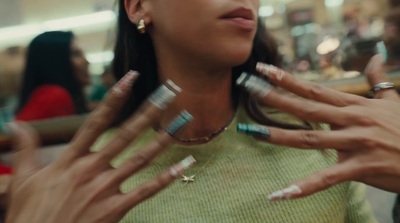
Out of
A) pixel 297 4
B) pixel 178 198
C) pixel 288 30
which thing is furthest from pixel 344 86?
Answer: pixel 297 4

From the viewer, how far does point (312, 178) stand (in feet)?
2.05

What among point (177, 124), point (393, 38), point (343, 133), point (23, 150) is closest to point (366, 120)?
point (343, 133)

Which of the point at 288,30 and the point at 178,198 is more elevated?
the point at 178,198

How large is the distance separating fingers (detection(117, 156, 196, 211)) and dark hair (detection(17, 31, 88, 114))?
1141 millimetres

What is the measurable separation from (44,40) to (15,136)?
1152 mm

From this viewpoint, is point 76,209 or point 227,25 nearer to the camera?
point 76,209

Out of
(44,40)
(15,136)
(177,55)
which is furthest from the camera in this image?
(44,40)

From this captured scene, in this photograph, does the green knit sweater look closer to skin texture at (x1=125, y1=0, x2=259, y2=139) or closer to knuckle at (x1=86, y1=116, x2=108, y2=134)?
skin texture at (x1=125, y1=0, x2=259, y2=139)

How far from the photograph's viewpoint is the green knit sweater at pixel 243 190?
33.0 inches

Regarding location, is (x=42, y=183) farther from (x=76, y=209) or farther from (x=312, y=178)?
(x=312, y=178)

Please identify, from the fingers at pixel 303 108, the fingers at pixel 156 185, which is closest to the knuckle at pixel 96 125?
the fingers at pixel 156 185

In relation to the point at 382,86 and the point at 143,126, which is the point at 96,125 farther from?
the point at 382,86

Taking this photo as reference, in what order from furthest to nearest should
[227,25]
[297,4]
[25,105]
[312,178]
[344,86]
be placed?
1. [297,4]
2. [25,105]
3. [344,86]
4. [227,25]
5. [312,178]

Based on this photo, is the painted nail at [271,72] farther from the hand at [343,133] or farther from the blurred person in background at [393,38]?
the blurred person in background at [393,38]
